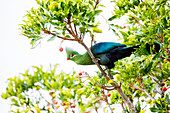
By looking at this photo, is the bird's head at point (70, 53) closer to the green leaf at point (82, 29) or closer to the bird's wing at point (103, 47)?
the bird's wing at point (103, 47)

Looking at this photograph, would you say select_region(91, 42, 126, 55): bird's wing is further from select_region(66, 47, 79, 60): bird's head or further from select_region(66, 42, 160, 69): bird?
select_region(66, 47, 79, 60): bird's head

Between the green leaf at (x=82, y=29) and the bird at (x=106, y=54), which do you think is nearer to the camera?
the green leaf at (x=82, y=29)

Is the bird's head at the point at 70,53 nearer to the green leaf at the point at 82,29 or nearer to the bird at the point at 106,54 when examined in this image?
the bird at the point at 106,54

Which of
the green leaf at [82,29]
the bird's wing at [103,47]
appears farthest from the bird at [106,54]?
the green leaf at [82,29]

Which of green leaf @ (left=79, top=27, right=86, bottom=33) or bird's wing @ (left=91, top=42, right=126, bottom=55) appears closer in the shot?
green leaf @ (left=79, top=27, right=86, bottom=33)

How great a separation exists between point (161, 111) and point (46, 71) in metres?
1.55

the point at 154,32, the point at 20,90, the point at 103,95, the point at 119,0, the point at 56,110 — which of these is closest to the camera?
the point at 154,32

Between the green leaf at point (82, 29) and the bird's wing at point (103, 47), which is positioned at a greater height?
the green leaf at point (82, 29)

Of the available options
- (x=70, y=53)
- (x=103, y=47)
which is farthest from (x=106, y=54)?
(x=70, y=53)

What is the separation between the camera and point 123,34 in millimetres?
1231

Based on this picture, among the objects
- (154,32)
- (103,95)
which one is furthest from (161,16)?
(103,95)

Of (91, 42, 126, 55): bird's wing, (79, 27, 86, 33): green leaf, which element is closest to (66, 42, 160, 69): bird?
(91, 42, 126, 55): bird's wing

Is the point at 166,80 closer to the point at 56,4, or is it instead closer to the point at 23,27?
the point at 56,4

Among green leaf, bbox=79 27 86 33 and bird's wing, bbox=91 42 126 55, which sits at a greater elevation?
green leaf, bbox=79 27 86 33
